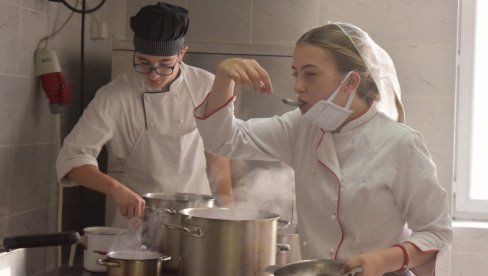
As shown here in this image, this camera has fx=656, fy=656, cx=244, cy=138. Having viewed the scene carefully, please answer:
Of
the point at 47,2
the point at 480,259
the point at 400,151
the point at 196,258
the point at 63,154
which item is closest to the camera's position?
the point at 196,258

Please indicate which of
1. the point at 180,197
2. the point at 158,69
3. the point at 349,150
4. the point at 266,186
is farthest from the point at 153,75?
the point at 349,150

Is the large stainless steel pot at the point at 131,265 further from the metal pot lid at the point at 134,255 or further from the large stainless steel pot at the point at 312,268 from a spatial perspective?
the large stainless steel pot at the point at 312,268

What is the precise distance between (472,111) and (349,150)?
1.69 m

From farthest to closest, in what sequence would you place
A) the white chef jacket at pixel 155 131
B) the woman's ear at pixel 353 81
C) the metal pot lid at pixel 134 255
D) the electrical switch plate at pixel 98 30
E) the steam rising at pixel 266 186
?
the electrical switch plate at pixel 98 30 < the white chef jacket at pixel 155 131 < the steam rising at pixel 266 186 < the woman's ear at pixel 353 81 < the metal pot lid at pixel 134 255

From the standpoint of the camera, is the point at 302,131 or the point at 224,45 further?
the point at 224,45

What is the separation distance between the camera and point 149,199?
5.04 feet

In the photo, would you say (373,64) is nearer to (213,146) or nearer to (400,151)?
(400,151)

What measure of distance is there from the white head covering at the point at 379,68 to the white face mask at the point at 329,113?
0.06 metres

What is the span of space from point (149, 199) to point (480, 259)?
6.16 ft

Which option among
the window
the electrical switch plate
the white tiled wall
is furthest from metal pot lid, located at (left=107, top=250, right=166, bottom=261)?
the window

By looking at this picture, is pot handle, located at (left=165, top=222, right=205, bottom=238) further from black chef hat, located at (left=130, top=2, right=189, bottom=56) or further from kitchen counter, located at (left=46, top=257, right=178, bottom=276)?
black chef hat, located at (left=130, top=2, right=189, bottom=56)

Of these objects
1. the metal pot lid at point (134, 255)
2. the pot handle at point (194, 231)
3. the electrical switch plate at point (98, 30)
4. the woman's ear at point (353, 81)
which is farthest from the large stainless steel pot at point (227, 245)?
the electrical switch plate at point (98, 30)

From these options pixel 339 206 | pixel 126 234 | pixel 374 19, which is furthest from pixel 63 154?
pixel 374 19

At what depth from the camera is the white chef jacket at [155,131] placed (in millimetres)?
2176
